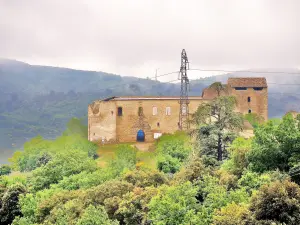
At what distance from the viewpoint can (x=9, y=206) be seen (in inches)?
1251

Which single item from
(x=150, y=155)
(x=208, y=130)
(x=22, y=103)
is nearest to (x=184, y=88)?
(x=150, y=155)

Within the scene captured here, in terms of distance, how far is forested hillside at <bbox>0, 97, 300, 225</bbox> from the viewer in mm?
17703

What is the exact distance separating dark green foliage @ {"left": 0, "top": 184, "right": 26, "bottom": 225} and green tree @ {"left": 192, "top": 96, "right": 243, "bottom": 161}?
1225 cm

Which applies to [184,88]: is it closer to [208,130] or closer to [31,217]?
[208,130]

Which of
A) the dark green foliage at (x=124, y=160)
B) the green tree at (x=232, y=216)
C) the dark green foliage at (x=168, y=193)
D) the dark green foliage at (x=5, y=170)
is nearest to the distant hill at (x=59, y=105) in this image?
the dark green foliage at (x=5, y=170)

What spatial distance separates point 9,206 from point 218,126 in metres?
14.1

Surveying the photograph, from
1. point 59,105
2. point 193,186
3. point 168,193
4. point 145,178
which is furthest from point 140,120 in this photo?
point 59,105

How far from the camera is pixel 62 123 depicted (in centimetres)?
15450

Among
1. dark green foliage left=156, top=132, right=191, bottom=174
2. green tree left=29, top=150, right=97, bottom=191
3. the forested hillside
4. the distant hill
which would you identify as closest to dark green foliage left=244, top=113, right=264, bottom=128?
dark green foliage left=156, top=132, right=191, bottom=174

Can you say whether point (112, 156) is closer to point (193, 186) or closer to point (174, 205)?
point (193, 186)

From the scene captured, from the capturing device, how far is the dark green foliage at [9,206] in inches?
1238

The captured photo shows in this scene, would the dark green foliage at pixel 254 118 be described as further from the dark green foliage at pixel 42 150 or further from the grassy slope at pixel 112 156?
the dark green foliage at pixel 42 150

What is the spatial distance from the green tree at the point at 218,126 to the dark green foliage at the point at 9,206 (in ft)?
40.2

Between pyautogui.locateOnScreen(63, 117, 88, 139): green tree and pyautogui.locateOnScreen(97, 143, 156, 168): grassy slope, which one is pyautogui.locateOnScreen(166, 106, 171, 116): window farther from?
pyautogui.locateOnScreen(63, 117, 88, 139): green tree
